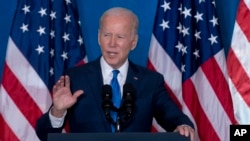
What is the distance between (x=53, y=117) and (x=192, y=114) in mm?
1359

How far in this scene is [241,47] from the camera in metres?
3.00

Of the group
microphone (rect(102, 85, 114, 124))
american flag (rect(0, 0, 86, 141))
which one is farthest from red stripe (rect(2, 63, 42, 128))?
microphone (rect(102, 85, 114, 124))

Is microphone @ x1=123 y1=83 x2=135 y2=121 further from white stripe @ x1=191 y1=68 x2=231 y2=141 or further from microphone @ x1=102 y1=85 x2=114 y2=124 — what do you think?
white stripe @ x1=191 y1=68 x2=231 y2=141

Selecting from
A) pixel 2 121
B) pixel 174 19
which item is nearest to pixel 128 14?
pixel 174 19

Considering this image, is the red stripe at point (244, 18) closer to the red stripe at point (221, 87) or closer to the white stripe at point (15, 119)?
the red stripe at point (221, 87)

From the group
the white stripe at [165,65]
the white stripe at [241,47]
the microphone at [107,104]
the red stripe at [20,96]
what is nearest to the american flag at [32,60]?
the red stripe at [20,96]

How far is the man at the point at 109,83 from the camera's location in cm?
199

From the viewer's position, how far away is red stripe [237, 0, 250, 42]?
3012mm

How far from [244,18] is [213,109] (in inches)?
22.9

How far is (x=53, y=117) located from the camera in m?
1.89

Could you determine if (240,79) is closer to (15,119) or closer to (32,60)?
(32,60)

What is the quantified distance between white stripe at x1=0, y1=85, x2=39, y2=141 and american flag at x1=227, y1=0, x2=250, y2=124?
4.08ft

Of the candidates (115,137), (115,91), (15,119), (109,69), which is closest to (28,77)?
(15,119)

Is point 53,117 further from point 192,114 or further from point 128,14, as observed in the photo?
point 192,114
